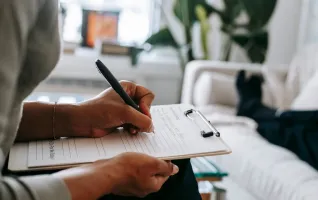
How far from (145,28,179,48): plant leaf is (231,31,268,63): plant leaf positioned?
0.31m

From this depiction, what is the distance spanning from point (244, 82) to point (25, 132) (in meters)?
1.35

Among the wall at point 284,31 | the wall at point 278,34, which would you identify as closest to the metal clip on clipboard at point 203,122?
the wall at point 278,34

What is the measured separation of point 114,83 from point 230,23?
5.82 feet

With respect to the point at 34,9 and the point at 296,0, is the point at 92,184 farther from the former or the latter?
the point at 296,0

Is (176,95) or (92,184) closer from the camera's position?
(92,184)

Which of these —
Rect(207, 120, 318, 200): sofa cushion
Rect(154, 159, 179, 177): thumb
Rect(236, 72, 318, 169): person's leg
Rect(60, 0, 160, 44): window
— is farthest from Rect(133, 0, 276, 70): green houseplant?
Rect(154, 159, 179, 177): thumb

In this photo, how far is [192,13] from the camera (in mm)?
2436

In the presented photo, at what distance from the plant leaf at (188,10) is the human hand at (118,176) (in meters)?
1.82

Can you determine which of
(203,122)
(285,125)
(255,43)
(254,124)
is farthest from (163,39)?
(203,122)

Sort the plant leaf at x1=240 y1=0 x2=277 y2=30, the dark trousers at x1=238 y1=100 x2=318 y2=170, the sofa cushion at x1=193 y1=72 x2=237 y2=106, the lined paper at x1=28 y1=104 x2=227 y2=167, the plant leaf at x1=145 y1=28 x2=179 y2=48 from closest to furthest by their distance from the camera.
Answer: the lined paper at x1=28 y1=104 x2=227 y2=167, the dark trousers at x1=238 y1=100 x2=318 y2=170, the sofa cushion at x1=193 y1=72 x2=237 y2=106, the plant leaf at x1=240 y1=0 x2=277 y2=30, the plant leaf at x1=145 y1=28 x2=179 y2=48

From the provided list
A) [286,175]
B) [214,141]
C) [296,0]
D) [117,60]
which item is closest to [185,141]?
[214,141]

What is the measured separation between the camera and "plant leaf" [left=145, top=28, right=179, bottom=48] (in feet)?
8.16

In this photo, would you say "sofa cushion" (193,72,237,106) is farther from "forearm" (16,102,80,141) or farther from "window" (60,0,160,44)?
"forearm" (16,102,80,141)

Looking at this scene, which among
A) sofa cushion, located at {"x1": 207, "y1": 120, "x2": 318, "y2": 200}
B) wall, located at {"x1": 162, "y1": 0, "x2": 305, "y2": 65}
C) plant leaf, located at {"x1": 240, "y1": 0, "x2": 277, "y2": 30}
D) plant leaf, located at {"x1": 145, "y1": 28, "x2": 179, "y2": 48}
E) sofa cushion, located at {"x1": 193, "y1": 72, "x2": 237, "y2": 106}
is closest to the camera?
sofa cushion, located at {"x1": 207, "y1": 120, "x2": 318, "y2": 200}
